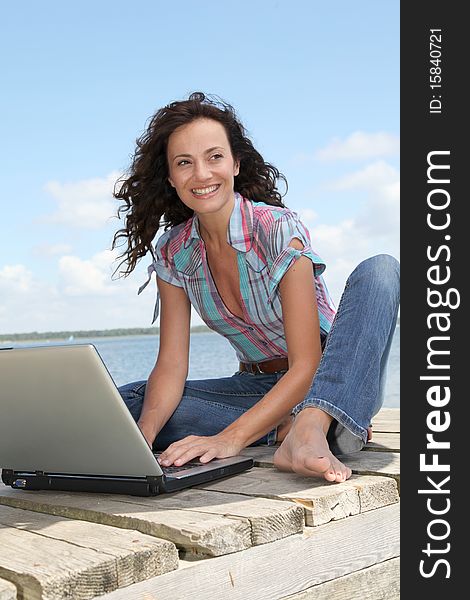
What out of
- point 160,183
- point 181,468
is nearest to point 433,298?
point 181,468

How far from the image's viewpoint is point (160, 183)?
103 inches

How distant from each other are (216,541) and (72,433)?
1.39 ft

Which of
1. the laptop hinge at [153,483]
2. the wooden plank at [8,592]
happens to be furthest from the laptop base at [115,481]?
the wooden plank at [8,592]

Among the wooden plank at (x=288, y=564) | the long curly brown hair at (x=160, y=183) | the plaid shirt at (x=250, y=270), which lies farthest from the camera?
the long curly brown hair at (x=160, y=183)

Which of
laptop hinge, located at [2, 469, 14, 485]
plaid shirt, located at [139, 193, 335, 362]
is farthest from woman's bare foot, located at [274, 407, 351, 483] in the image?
laptop hinge, located at [2, 469, 14, 485]

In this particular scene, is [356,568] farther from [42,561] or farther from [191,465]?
[42,561]

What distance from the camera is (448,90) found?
1973 millimetres

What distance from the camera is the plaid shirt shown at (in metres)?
2.32

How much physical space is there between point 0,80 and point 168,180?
103 feet

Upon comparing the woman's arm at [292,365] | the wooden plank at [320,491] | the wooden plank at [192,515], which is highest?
the woman's arm at [292,365]

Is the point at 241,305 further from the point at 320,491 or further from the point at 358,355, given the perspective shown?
the point at 320,491

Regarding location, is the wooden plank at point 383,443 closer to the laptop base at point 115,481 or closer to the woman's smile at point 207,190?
the laptop base at point 115,481

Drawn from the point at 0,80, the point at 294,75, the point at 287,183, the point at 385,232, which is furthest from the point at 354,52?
the point at 287,183

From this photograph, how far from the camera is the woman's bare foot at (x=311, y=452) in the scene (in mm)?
1810
